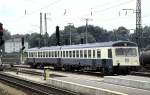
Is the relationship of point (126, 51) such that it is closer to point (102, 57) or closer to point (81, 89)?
point (102, 57)

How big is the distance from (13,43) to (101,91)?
97459 mm

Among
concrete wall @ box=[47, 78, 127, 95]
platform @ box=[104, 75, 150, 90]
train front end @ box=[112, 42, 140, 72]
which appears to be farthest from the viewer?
train front end @ box=[112, 42, 140, 72]

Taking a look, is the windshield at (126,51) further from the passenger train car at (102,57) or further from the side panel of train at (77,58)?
the side panel of train at (77,58)

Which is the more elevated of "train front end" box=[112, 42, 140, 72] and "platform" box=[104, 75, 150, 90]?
"train front end" box=[112, 42, 140, 72]

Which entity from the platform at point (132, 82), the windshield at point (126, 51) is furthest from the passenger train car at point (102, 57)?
the platform at point (132, 82)

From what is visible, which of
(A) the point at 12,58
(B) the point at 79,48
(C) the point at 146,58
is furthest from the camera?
(A) the point at 12,58

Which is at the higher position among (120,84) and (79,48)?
→ (79,48)

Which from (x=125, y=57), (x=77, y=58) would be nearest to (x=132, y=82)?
(x=125, y=57)

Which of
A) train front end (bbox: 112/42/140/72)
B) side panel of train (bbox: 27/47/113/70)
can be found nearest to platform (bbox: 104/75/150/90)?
train front end (bbox: 112/42/140/72)

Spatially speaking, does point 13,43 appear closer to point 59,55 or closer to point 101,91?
point 59,55

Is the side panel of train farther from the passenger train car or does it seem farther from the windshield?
the windshield

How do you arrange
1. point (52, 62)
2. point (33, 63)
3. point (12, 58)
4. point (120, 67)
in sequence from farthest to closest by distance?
point (12, 58) → point (33, 63) → point (52, 62) → point (120, 67)

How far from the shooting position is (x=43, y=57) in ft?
175

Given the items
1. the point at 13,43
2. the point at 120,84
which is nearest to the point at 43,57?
the point at 120,84
